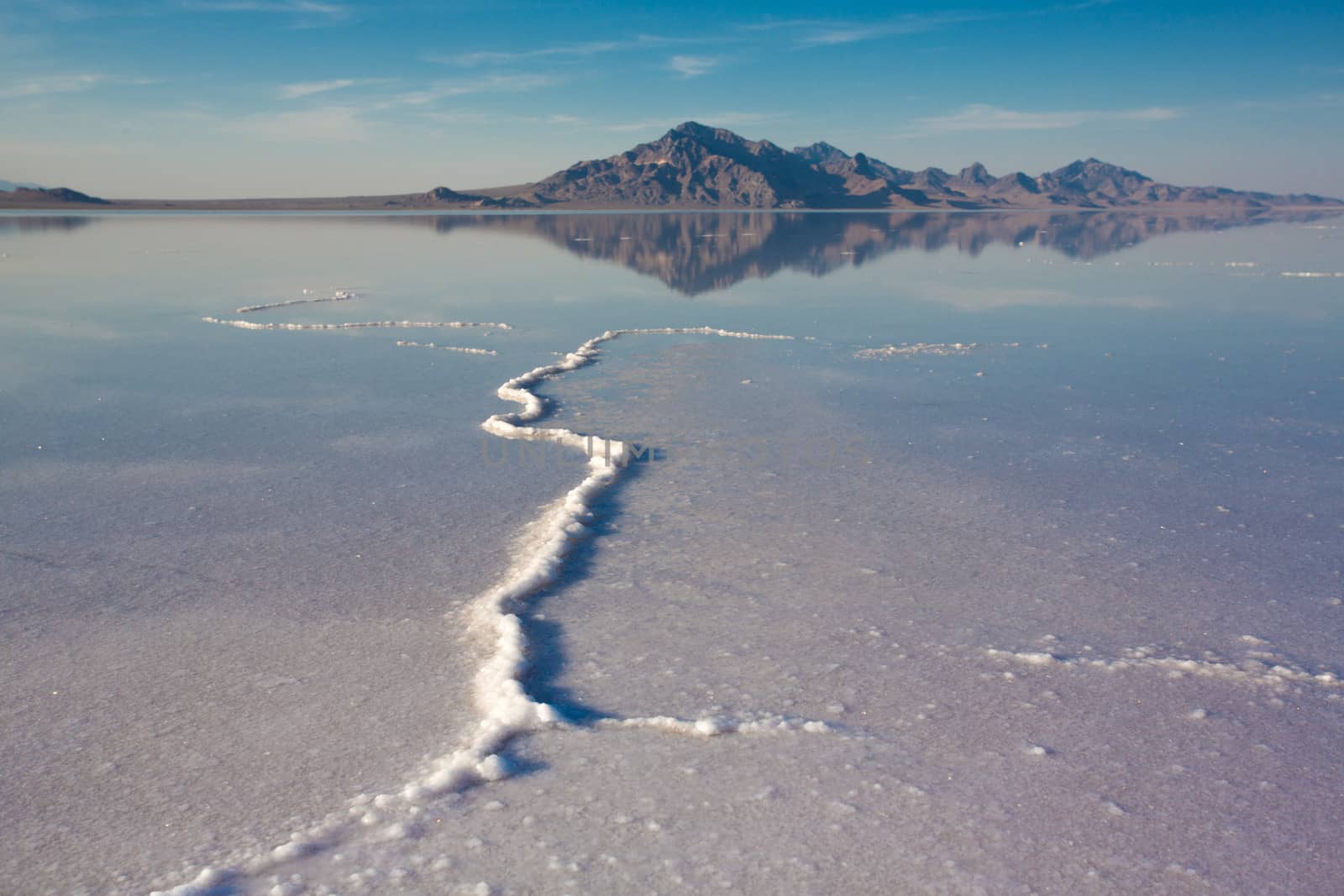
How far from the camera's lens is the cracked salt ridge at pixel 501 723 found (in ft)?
10.9

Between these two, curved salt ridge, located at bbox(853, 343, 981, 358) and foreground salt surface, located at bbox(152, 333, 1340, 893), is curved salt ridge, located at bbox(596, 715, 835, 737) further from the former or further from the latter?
curved salt ridge, located at bbox(853, 343, 981, 358)

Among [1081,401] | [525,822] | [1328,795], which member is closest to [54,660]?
[525,822]

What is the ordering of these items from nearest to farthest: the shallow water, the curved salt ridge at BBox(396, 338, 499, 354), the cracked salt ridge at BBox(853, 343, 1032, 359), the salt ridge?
1. the shallow water
2. the cracked salt ridge at BBox(853, 343, 1032, 359)
3. the curved salt ridge at BBox(396, 338, 499, 354)
4. the salt ridge

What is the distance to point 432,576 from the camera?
5.57 meters

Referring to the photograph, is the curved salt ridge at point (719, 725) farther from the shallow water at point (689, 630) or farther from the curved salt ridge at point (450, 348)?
the curved salt ridge at point (450, 348)

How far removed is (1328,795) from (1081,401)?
6.94 metres

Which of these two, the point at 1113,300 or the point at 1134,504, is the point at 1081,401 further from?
the point at 1113,300

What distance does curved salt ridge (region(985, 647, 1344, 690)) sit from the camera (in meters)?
4.41

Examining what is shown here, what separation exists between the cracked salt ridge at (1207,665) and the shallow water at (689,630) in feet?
0.07

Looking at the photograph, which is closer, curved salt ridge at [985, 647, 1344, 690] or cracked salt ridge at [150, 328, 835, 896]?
cracked salt ridge at [150, 328, 835, 896]

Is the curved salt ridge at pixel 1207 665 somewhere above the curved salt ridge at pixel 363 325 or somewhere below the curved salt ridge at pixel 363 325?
below

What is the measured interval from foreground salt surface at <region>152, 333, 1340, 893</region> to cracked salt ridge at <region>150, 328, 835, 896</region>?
1 cm

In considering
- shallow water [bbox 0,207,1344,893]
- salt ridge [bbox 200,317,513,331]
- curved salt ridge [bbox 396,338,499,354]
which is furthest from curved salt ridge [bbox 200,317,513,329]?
shallow water [bbox 0,207,1344,893]

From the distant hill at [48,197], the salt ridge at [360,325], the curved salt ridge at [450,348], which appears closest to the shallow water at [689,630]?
the curved salt ridge at [450,348]
